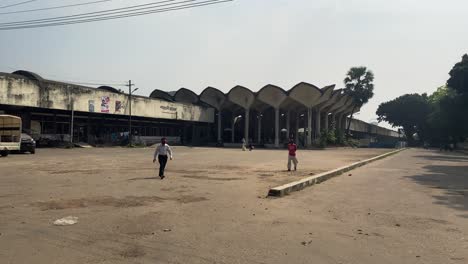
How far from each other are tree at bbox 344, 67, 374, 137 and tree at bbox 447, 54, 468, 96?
32622mm

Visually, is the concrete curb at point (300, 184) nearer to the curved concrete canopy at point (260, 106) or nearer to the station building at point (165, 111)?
the station building at point (165, 111)

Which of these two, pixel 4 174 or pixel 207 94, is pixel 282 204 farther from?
pixel 207 94

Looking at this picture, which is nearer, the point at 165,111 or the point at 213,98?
the point at 165,111

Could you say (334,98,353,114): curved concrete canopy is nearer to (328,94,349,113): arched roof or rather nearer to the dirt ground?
(328,94,349,113): arched roof

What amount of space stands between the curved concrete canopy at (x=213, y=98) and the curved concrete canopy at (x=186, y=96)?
126 centimetres

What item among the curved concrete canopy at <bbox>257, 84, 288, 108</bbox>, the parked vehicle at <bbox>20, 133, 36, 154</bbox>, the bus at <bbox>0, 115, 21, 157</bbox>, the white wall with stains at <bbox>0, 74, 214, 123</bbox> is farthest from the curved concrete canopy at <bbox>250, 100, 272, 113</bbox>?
the bus at <bbox>0, 115, 21, 157</bbox>

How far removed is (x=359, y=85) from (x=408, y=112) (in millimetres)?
28872

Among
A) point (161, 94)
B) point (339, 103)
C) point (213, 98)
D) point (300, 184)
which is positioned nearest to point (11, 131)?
point (300, 184)

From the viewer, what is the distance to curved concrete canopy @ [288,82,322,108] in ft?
203

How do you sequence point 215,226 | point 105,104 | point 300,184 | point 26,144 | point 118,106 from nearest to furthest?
1. point 215,226
2. point 300,184
3. point 26,144
4. point 105,104
5. point 118,106

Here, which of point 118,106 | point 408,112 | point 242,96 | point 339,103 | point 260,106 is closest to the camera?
point 118,106

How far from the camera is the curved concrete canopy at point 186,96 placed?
7181 cm

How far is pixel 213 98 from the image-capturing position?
71250mm

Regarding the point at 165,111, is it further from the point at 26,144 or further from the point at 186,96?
the point at 26,144
